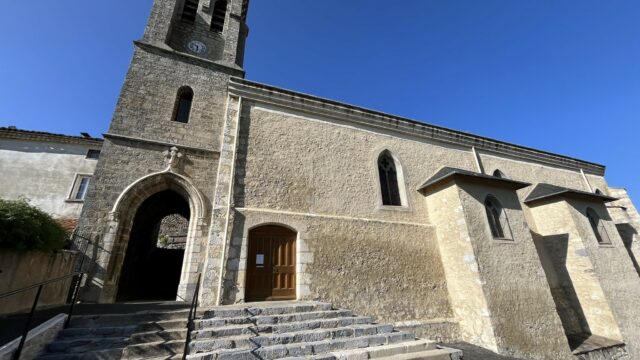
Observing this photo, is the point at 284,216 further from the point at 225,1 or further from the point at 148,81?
the point at 225,1

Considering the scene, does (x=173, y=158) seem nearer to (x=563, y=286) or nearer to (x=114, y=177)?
(x=114, y=177)

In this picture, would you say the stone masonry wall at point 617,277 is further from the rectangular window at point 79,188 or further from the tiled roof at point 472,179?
the rectangular window at point 79,188

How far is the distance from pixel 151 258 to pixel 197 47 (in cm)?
829

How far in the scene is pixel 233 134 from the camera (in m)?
7.38

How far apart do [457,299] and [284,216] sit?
5419 mm

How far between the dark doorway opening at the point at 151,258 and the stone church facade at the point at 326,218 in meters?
0.08

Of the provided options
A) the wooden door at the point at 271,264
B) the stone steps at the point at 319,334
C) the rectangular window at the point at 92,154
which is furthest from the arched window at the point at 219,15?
the stone steps at the point at 319,334

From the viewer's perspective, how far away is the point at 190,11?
10383 millimetres

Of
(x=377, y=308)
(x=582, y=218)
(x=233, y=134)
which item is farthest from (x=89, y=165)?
(x=582, y=218)

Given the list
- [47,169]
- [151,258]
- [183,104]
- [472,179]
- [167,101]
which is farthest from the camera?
[47,169]

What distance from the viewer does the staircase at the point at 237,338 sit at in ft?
11.4

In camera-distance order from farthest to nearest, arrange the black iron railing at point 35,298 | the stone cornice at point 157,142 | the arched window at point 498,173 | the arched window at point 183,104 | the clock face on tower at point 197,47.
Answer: the arched window at point 498,173 → the clock face on tower at point 197,47 → the arched window at point 183,104 → the stone cornice at point 157,142 → the black iron railing at point 35,298

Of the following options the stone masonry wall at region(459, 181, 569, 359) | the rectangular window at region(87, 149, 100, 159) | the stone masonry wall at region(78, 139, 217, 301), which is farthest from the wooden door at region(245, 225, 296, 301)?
the rectangular window at region(87, 149, 100, 159)

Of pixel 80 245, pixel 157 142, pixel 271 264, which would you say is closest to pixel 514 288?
pixel 271 264
